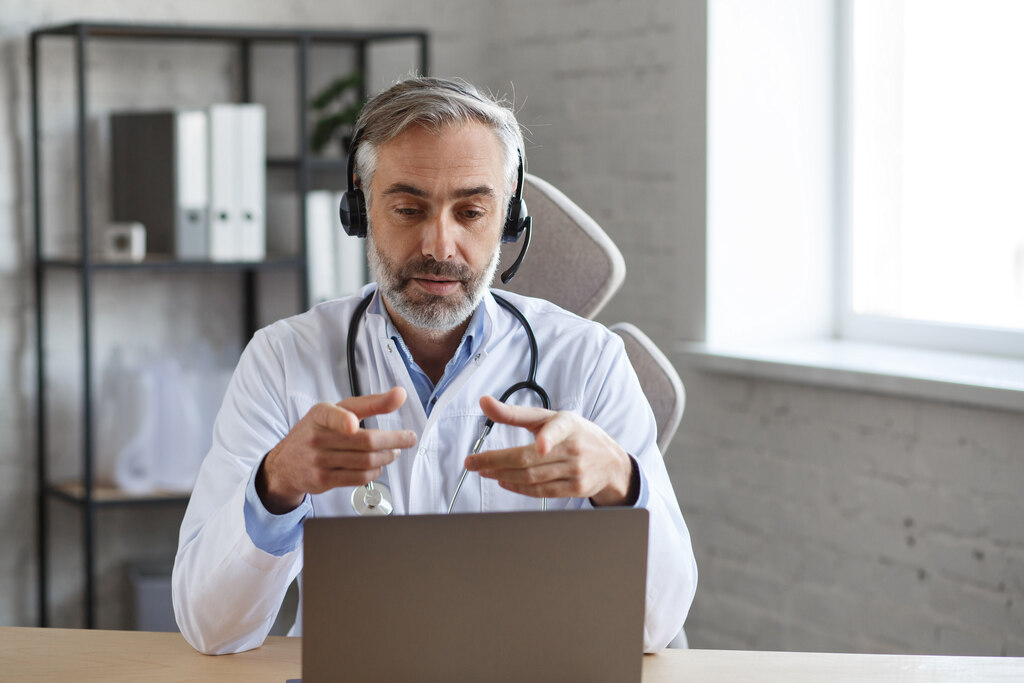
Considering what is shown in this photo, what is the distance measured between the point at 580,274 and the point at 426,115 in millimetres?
358

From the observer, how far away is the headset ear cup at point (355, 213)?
1549 millimetres

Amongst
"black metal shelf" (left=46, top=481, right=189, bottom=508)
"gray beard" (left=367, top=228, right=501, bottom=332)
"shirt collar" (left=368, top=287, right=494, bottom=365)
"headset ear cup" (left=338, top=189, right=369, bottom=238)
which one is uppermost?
"headset ear cup" (left=338, top=189, right=369, bottom=238)

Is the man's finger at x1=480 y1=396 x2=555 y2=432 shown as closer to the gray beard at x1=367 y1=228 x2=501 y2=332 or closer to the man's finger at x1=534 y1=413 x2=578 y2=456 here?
the man's finger at x1=534 y1=413 x2=578 y2=456

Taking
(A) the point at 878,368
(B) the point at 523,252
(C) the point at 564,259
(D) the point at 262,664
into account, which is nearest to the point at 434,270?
(B) the point at 523,252

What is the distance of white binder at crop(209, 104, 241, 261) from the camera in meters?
2.73

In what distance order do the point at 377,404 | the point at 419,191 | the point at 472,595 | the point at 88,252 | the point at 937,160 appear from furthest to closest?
the point at 88,252 < the point at 937,160 < the point at 419,191 < the point at 377,404 < the point at 472,595

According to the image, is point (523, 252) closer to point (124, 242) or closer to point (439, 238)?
point (439, 238)

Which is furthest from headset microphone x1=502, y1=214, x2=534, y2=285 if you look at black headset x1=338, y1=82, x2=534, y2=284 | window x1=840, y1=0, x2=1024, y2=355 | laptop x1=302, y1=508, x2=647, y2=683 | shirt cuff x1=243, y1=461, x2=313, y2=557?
window x1=840, y1=0, x2=1024, y2=355

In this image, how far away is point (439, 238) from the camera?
58.1 inches

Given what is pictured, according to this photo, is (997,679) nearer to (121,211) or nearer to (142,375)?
(142,375)

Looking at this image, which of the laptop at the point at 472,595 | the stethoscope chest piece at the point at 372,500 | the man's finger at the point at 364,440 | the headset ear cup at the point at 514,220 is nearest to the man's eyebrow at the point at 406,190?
the headset ear cup at the point at 514,220

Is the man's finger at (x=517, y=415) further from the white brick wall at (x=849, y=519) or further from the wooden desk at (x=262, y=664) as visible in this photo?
the white brick wall at (x=849, y=519)

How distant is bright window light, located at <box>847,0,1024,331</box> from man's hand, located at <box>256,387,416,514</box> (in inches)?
67.4

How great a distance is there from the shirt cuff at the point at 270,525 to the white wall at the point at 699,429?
137 centimetres
